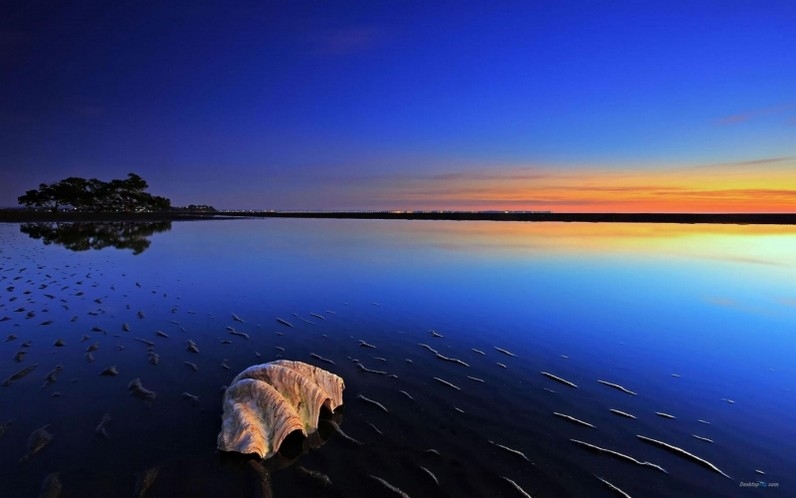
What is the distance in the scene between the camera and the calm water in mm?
5422

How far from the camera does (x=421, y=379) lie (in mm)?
8703

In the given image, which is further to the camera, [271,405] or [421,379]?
[421,379]

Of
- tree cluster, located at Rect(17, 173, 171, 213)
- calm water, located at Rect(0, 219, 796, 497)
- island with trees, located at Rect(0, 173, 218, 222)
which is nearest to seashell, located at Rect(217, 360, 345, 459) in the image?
calm water, located at Rect(0, 219, 796, 497)

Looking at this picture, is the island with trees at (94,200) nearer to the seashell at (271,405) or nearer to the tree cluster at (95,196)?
the tree cluster at (95,196)

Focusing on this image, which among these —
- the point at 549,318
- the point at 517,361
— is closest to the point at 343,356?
the point at 517,361

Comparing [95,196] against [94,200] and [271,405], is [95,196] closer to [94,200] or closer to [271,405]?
[94,200]

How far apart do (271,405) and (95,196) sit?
142588 mm

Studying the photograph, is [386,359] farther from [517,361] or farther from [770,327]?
[770,327]

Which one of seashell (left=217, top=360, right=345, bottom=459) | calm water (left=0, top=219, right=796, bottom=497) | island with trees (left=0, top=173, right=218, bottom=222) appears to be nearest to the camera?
calm water (left=0, top=219, right=796, bottom=497)

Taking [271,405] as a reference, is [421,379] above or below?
below

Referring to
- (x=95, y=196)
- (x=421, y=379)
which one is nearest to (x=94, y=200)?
(x=95, y=196)

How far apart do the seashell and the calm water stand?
1.11ft

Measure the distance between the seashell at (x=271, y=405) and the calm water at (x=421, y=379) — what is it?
338 millimetres

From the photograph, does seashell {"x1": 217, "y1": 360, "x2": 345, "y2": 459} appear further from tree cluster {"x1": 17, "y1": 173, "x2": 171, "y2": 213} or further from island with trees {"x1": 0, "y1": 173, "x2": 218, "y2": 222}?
tree cluster {"x1": 17, "y1": 173, "x2": 171, "y2": 213}
